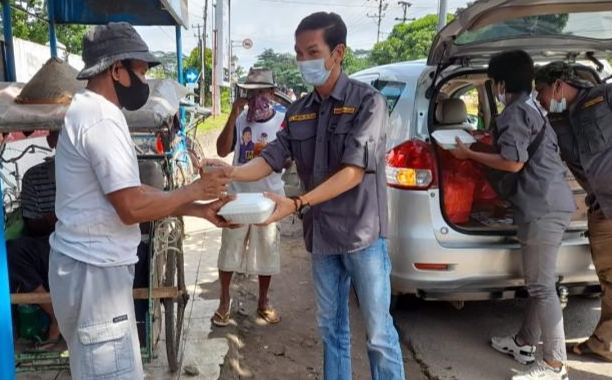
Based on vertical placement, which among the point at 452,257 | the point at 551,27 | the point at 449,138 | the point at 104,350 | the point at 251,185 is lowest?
the point at 452,257

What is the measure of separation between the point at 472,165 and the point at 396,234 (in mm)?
853

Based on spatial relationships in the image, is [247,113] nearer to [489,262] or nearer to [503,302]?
[489,262]

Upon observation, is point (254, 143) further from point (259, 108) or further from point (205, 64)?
point (205, 64)

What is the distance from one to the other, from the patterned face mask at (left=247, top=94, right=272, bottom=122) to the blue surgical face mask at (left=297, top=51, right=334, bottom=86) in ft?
4.98

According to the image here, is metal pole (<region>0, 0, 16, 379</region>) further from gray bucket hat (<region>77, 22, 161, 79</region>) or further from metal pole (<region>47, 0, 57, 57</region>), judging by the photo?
metal pole (<region>47, 0, 57, 57</region>)

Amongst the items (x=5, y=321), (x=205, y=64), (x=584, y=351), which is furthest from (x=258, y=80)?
(x=205, y=64)

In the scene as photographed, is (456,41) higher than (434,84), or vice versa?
(456,41)

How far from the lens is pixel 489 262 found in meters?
3.31

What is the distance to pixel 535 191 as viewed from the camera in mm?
3070

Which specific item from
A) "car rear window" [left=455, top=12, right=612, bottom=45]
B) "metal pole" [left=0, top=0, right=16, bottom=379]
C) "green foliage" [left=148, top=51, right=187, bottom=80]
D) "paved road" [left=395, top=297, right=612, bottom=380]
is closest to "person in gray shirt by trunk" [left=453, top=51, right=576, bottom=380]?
"paved road" [left=395, top=297, right=612, bottom=380]

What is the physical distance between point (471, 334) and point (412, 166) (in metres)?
1.41

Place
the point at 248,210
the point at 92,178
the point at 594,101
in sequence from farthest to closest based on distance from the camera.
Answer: the point at 594,101, the point at 248,210, the point at 92,178

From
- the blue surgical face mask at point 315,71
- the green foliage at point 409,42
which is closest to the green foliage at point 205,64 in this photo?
the green foliage at point 409,42

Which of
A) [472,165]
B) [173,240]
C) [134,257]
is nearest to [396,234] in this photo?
[472,165]
